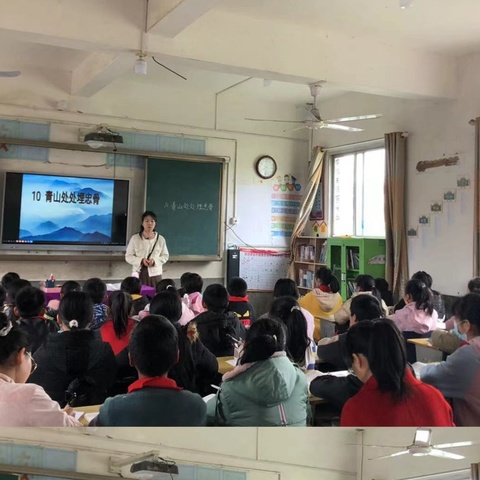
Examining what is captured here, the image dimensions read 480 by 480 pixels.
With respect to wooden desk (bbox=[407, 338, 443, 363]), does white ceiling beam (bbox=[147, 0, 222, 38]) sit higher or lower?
Result: higher

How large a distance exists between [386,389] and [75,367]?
1454mm

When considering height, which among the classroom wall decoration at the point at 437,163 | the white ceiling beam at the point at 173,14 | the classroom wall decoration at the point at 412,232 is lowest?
the classroom wall decoration at the point at 412,232

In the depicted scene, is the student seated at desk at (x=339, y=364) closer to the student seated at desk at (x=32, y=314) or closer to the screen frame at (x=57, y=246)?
the student seated at desk at (x=32, y=314)

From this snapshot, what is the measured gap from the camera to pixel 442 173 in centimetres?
555

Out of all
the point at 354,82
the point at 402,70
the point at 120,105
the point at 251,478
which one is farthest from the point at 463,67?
the point at 251,478

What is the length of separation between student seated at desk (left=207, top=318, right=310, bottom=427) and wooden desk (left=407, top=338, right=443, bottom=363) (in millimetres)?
1832

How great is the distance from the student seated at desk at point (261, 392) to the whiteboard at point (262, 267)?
5.18 metres

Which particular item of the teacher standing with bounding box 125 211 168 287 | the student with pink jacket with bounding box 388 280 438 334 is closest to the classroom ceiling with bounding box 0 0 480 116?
the teacher standing with bounding box 125 211 168 287

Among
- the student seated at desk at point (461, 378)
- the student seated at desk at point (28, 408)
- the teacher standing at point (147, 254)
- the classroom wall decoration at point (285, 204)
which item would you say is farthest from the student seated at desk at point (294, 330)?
the classroom wall decoration at point (285, 204)

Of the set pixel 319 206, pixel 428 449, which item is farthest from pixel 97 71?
pixel 428 449

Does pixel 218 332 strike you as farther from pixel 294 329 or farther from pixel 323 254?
pixel 323 254

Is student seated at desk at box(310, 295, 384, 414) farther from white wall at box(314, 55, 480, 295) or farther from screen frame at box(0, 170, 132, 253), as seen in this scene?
screen frame at box(0, 170, 132, 253)

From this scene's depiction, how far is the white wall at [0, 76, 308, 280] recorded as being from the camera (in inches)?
237

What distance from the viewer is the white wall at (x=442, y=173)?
5262 millimetres
